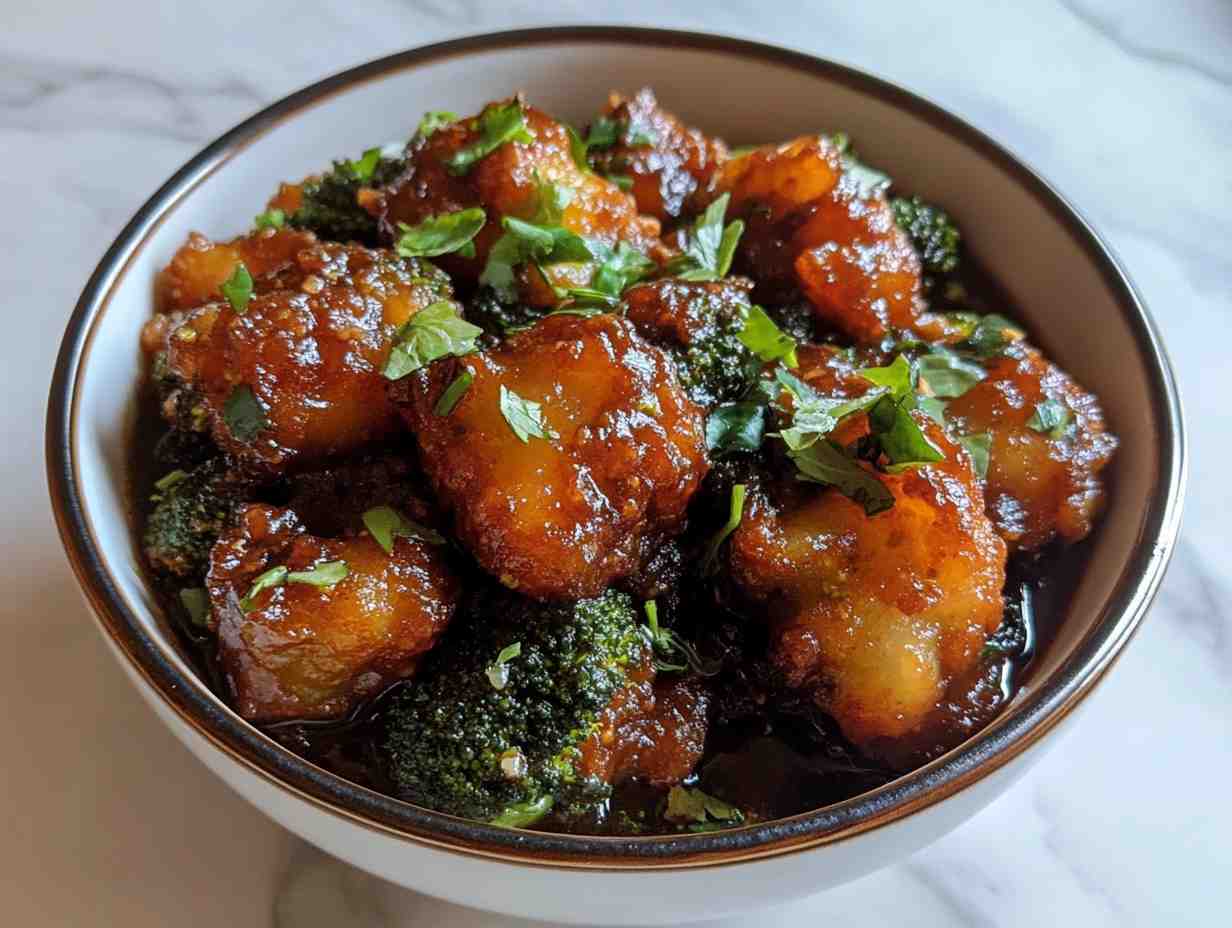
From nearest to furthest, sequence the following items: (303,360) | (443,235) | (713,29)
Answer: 1. (303,360)
2. (443,235)
3. (713,29)

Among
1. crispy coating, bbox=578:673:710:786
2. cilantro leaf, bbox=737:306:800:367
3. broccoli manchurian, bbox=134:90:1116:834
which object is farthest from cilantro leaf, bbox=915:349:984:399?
crispy coating, bbox=578:673:710:786

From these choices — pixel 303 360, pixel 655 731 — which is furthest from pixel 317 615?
pixel 655 731

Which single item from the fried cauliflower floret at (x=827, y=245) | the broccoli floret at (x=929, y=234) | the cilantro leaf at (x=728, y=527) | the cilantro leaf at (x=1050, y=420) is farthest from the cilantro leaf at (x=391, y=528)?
the broccoli floret at (x=929, y=234)

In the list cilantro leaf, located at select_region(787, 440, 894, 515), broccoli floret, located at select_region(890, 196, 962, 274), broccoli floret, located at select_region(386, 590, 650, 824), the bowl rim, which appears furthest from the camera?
broccoli floret, located at select_region(890, 196, 962, 274)

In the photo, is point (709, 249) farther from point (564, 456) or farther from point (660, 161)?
point (564, 456)

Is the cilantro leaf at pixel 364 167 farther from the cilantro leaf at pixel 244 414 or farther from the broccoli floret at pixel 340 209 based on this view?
the cilantro leaf at pixel 244 414

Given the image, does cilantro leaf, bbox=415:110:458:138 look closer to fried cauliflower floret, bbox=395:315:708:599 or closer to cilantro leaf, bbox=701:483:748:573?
fried cauliflower floret, bbox=395:315:708:599

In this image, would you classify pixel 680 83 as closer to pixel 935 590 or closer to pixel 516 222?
pixel 516 222

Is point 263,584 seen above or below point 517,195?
below
